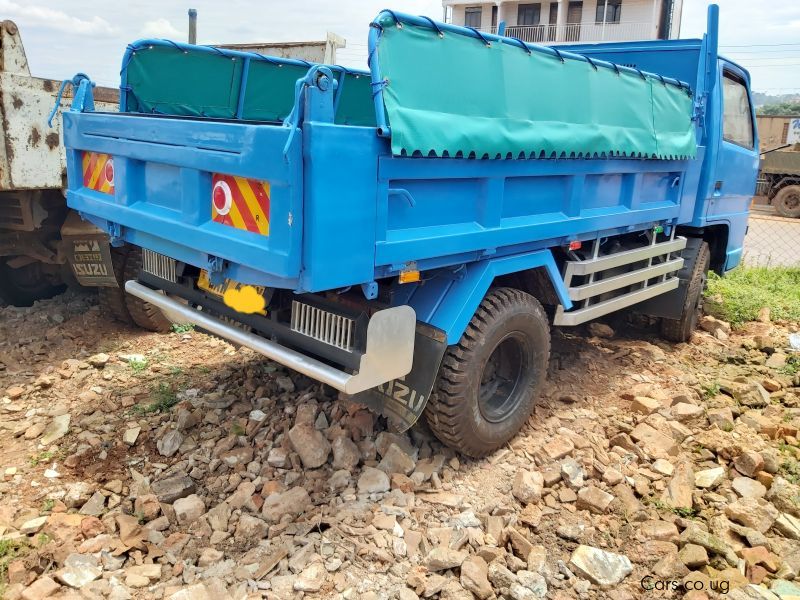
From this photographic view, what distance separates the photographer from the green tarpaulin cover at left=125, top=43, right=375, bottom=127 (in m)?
3.65

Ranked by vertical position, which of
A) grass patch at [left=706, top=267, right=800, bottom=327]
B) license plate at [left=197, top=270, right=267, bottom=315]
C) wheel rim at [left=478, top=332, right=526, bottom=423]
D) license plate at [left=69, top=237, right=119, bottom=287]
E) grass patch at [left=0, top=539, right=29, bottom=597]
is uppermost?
license plate at [left=197, top=270, right=267, bottom=315]

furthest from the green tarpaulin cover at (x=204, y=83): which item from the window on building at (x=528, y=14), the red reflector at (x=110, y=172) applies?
the window on building at (x=528, y=14)

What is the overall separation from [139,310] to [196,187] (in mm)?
2549

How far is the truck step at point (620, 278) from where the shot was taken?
3.76m

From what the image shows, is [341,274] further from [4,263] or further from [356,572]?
[4,263]

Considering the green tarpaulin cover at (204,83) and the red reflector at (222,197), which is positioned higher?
the green tarpaulin cover at (204,83)

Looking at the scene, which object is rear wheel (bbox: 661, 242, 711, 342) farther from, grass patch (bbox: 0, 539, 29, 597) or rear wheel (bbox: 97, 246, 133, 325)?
A: grass patch (bbox: 0, 539, 29, 597)

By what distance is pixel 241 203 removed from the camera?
2.41 m

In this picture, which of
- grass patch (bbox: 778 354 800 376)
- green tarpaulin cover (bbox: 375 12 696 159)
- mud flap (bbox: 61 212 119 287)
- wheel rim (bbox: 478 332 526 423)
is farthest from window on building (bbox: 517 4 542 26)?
wheel rim (bbox: 478 332 526 423)

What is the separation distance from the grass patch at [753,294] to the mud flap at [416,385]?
440 centimetres

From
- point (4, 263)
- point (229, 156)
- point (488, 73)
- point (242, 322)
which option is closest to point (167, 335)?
point (4, 263)

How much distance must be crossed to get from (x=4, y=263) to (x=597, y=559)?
16.8 feet

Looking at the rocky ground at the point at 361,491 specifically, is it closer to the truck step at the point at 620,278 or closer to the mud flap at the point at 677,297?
the truck step at the point at 620,278

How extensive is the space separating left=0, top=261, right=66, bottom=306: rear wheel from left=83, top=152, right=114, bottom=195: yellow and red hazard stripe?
262 cm
